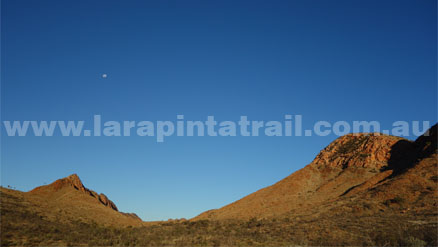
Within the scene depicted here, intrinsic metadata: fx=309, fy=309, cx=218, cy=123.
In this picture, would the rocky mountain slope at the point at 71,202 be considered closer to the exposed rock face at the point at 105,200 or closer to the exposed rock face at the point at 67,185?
the exposed rock face at the point at 67,185

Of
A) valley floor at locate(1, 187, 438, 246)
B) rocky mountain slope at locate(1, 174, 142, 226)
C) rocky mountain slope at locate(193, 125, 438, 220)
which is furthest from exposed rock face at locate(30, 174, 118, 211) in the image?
valley floor at locate(1, 187, 438, 246)

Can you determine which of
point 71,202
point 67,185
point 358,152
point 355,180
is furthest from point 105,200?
point 358,152

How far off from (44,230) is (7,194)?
71.1 feet

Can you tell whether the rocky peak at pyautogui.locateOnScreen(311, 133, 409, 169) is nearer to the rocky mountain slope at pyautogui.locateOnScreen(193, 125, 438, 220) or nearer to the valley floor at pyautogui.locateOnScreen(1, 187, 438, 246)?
the rocky mountain slope at pyautogui.locateOnScreen(193, 125, 438, 220)

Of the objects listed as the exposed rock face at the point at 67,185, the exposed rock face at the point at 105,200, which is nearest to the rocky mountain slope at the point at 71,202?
the exposed rock face at the point at 67,185

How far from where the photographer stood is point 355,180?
59.3 meters

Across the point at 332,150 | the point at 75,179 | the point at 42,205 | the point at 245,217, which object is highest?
the point at 332,150

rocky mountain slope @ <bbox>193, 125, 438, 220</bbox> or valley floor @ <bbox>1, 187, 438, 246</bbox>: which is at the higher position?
rocky mountain slope @ <bbox>193, 125, 438, 220</bbox>

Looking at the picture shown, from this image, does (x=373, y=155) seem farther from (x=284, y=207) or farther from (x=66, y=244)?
(x=66, y=244)

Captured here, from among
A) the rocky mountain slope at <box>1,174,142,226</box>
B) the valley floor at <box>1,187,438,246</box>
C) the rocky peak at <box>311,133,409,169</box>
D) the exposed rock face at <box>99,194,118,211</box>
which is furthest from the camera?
the exposed rock face at <box>99,194,118,211</box>

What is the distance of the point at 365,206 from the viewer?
41250 mm

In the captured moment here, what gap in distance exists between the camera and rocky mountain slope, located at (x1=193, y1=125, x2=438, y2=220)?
1770 inches

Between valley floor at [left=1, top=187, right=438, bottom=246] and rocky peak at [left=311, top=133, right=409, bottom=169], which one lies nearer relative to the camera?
valley floor at [left=1, top=187, right=438, bottom=246]

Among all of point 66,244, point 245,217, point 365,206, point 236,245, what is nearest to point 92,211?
point 245,217
